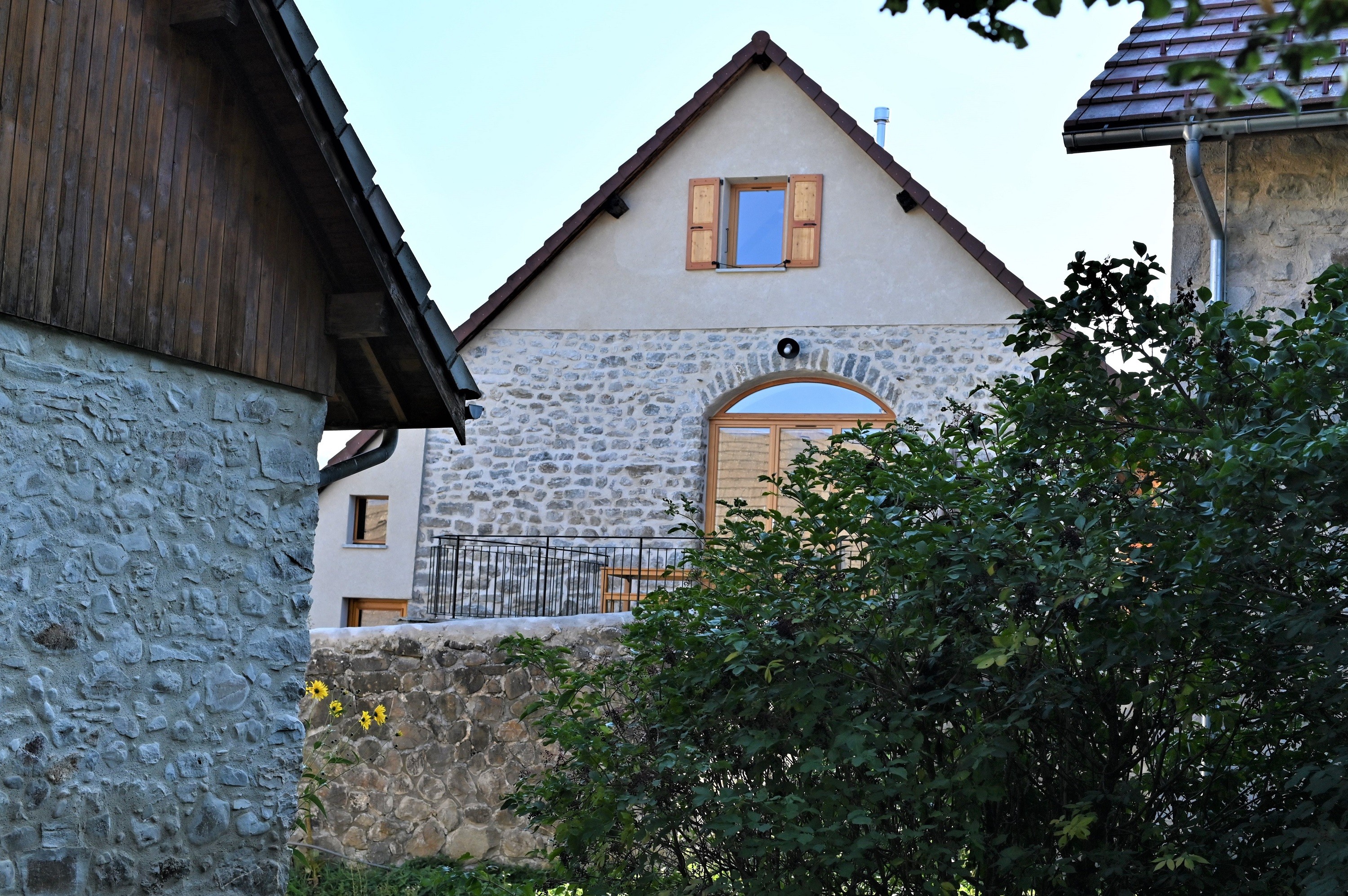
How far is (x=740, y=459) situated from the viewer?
1276cm

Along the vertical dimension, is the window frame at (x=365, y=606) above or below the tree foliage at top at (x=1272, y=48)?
below

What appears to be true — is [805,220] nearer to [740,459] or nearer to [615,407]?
[740,459]

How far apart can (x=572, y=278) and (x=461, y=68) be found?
5617 millimetres

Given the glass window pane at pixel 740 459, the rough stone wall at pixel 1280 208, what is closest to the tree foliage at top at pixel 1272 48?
the rough stone wall at pixel 1280 208

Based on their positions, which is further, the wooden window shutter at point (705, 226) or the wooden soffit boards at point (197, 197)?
the wooden window shutter at point (705, 226)

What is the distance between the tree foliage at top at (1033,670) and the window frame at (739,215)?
9.04 m

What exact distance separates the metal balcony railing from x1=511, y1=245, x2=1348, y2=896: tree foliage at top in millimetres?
8385

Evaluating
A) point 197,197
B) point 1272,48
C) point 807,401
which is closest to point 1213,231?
point 197,197

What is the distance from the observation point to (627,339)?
13008 mm

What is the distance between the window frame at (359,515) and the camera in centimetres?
1409

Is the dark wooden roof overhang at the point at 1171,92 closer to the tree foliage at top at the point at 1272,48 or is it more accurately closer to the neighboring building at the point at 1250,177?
the neighboring building at the point at 1250,177

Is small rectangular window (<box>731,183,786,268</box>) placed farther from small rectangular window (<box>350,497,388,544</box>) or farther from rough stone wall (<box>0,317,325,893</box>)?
rough stone wall (<box>0,317,325,893</box>)

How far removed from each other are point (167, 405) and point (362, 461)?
55.9 inches

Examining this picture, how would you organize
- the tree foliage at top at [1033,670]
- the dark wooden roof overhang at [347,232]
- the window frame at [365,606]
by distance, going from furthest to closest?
1. the window frame at [365,606]
2. the dark wooden roof overhang at [347,232]
3. the tree foliage at top at [1033,670]
